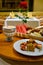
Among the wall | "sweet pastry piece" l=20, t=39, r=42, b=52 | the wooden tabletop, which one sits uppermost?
"sweet pastry piece" l=20, t=39, r=42, b=52

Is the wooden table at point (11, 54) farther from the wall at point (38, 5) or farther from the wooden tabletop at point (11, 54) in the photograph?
the wall at point (38, 5)

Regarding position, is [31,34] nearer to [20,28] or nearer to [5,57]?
[20,28]

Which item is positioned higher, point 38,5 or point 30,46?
point 30,46

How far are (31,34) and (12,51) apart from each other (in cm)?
35

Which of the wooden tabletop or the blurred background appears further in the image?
the blurred background

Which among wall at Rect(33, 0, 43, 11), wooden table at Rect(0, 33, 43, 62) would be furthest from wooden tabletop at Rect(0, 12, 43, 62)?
wall at Rect(33, 0, 43, 11)

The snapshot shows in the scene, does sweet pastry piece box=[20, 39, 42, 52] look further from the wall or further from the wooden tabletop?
the wall

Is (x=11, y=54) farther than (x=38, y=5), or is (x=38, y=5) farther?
(x=38, y=5)

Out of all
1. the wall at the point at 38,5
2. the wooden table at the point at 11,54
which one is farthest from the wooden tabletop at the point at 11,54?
the wall at the point at 38,5

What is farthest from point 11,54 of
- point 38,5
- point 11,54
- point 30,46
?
point 38,5

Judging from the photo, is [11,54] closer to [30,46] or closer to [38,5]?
[30,46]

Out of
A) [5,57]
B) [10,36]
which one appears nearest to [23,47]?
[5,57]

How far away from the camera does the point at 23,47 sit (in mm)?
1255

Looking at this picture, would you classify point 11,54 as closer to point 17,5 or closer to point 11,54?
point 11,54
